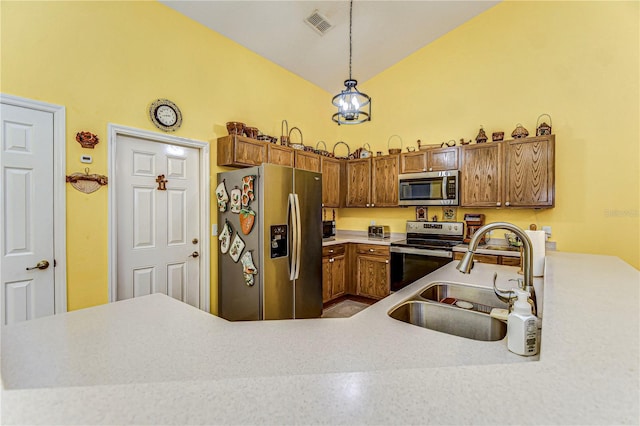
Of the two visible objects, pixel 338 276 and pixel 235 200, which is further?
pixel 338 276

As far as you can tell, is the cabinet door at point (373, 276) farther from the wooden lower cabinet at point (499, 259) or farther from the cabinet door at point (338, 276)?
the wooden lower cabinet at point (499, 259)

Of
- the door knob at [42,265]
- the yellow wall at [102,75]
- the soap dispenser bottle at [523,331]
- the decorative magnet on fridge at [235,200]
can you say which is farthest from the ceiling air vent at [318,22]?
the soap dispenser bottle at [523,331]

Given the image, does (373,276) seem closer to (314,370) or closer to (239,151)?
(239,151)

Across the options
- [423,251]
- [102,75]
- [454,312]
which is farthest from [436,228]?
[102,75]

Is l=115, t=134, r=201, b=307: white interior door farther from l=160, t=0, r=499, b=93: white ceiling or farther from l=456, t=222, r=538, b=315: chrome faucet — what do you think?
l=456, t=222, r=538, b=315: chrome faucet

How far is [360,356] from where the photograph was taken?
81cm

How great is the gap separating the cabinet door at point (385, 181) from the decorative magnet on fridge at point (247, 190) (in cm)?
214

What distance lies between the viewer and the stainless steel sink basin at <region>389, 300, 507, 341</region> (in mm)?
1281

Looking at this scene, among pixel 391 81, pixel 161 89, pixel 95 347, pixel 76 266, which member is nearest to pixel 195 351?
pixel 95 347

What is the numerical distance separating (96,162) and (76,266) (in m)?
0.83

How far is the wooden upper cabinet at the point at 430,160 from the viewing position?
3.69m

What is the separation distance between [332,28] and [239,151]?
188 centimetres

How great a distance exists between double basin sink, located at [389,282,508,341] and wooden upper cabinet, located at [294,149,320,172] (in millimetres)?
2601

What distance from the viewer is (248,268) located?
2.83 m
